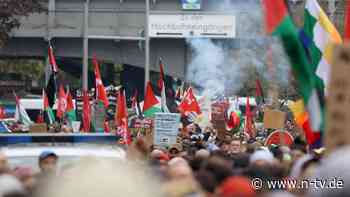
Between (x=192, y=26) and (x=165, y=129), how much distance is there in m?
28.8

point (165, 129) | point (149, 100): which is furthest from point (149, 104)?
point (165, 129)

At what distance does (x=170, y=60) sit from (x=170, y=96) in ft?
29.4

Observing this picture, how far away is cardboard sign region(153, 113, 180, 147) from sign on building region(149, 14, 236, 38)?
27576 mm

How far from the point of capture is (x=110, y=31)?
44812 millimetres

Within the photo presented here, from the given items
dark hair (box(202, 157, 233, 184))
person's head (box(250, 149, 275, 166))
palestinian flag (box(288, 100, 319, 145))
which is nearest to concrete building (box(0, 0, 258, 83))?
palestinian flag (box(288, 100, 319, 145))

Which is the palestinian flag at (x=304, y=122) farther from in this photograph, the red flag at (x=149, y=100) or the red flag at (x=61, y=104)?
the red flag at (x=61, y=104)

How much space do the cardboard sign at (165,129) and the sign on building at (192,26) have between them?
2758cm

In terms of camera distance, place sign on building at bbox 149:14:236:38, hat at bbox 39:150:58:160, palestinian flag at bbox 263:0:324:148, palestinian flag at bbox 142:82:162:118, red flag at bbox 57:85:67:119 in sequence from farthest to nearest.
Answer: sign on building at bbox 149:14:236:38 < red flag at bbox 57:85:67:119 < palestinian flag at bbox 142:82:162:118 < hat at bbox 39:150:58:160 < palestinian flag at bbox 263:0:324:148

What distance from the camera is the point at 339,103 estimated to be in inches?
201

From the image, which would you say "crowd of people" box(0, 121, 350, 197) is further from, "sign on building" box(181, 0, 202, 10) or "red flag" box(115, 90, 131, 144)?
"sign on building" box(181, 0, 202, 10)

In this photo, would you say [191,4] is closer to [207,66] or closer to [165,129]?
[207,66]

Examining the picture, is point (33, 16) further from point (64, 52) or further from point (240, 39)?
point (240, 39)

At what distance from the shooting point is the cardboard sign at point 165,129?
55.7ft

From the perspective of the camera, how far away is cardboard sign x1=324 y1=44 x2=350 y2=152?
5012 mm
